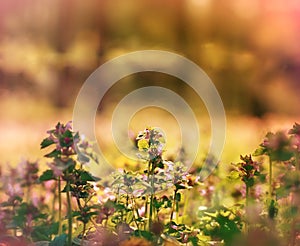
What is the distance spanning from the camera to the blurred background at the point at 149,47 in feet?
11.6

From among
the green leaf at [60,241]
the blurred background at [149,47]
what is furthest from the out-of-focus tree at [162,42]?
the green leaf at [60,241]

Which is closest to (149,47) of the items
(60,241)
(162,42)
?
(162,42)

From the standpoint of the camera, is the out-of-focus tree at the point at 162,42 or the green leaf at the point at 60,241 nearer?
the green leaf at the point at 60,241

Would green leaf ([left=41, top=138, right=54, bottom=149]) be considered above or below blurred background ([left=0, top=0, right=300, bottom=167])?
below

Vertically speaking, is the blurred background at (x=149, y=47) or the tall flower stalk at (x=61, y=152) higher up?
the blurred background at (x=149, y=47)

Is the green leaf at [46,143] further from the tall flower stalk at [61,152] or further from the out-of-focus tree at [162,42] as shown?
the out-of-focus tree at [162,42]

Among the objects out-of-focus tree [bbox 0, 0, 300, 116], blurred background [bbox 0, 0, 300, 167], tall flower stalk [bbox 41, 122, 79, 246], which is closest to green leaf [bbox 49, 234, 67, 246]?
tall flower stalk [bbox 41, 122, 79, 246]

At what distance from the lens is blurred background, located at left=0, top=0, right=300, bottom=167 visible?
353 cm

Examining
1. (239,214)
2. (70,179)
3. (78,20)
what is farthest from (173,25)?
(70,179)

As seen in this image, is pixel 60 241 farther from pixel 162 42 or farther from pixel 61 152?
pixel 162 42

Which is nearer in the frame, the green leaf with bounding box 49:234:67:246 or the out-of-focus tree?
the green leaf with bounding box 49:234:67:246

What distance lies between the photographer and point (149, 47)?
4.05m

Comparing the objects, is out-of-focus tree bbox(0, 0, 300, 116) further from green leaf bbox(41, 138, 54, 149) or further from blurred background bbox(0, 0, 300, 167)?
green leaf bbox(41, 138, 54, 149)

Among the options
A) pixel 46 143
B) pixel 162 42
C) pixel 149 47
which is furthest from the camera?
pixel 149 47
